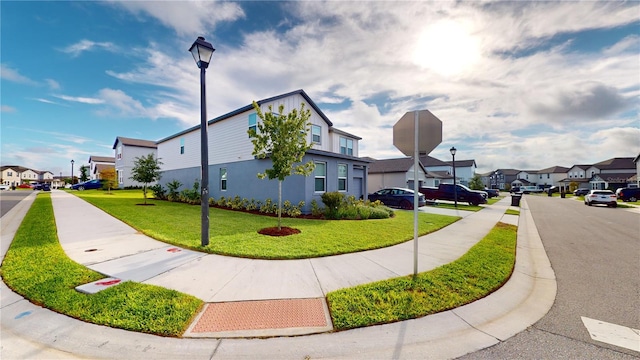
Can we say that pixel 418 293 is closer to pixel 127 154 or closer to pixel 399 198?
pixel 399 198

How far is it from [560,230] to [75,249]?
1712 cm

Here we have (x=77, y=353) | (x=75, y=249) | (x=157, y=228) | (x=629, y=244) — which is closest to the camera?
(x=77, y=353)

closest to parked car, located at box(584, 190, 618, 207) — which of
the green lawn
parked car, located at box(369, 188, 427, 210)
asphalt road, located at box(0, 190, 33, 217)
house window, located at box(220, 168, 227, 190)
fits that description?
parked car, located at box(369, 188, 427, 210)

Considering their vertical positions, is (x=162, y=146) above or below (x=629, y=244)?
above

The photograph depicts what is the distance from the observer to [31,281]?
172 inches

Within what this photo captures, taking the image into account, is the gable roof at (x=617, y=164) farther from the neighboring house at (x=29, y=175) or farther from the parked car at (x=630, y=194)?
the neighboring house at (x=29, y=175)

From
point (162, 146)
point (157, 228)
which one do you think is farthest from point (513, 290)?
point (162, 146)

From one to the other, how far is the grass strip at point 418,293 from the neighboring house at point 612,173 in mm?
75110

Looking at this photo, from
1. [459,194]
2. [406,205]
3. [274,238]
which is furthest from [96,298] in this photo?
[459,194]

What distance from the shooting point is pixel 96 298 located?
147 inches

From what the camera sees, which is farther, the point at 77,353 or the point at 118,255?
the point at 118,255

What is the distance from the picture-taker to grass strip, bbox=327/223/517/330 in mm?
3436

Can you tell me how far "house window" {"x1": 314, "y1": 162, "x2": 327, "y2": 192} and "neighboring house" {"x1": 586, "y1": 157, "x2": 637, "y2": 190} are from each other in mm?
71927

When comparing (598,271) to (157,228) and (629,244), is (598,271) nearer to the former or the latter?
(629,244)
